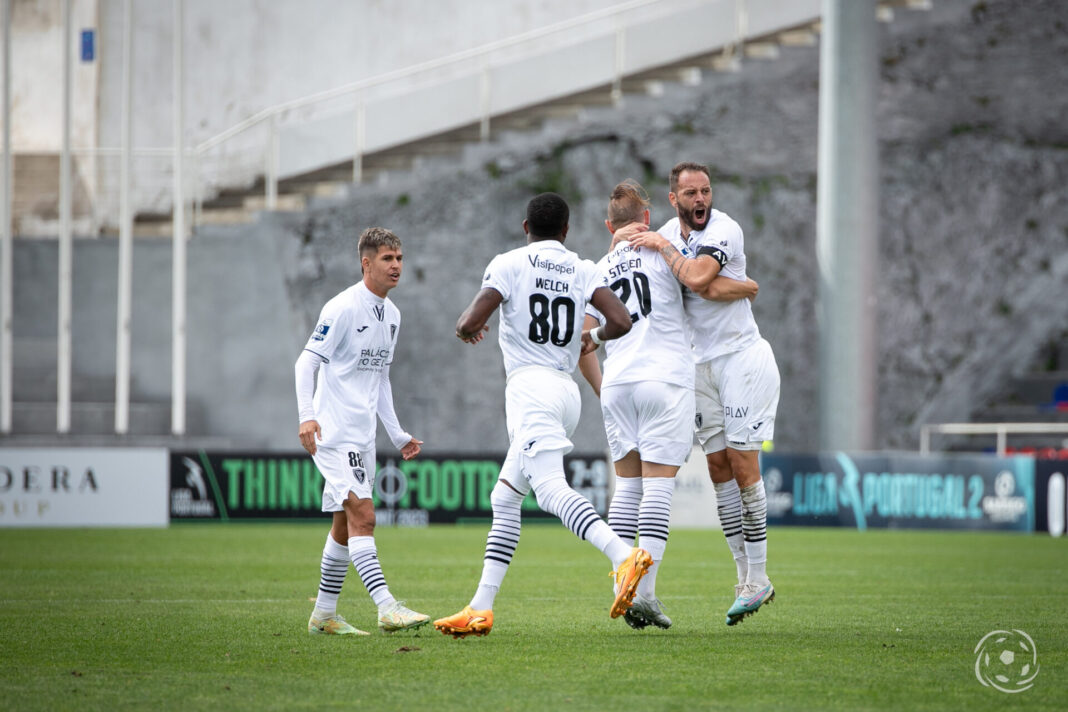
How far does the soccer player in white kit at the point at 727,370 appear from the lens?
797 centimetres

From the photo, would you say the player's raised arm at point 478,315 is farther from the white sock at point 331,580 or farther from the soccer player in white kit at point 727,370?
the white sock at point 331,580

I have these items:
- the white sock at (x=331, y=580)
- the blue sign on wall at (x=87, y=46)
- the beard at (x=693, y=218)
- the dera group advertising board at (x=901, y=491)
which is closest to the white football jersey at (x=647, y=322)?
the beard at (x=693, y=218)

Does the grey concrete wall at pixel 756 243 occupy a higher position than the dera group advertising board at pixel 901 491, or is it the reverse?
the grey concrete wall at pixel 756 243

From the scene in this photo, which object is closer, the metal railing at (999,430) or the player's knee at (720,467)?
the player's knee at (720,467)

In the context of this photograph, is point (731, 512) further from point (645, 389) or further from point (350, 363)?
point (350, 363)

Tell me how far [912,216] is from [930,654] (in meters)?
23.6

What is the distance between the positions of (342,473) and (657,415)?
5.77 feet

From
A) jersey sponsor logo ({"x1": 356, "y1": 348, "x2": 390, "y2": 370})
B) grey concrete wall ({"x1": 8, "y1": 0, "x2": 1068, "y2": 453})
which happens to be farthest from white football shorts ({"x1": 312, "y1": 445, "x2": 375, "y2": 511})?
grey concrete wall ({"x1": 8, "y1": 0, "x2": 1068, "y2": 453})

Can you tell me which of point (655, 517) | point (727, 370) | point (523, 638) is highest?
point (727, 370)

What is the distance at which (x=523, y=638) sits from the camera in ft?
24.0

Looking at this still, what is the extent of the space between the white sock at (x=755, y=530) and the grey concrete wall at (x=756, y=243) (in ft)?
60.8

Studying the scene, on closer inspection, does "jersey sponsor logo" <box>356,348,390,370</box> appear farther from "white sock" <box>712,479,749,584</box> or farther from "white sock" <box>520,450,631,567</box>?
"white sock" <box>712,479,749,584</box>

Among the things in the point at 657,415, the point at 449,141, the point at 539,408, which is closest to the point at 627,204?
the point at 657,415

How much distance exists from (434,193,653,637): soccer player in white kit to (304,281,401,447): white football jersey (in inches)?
33.2
